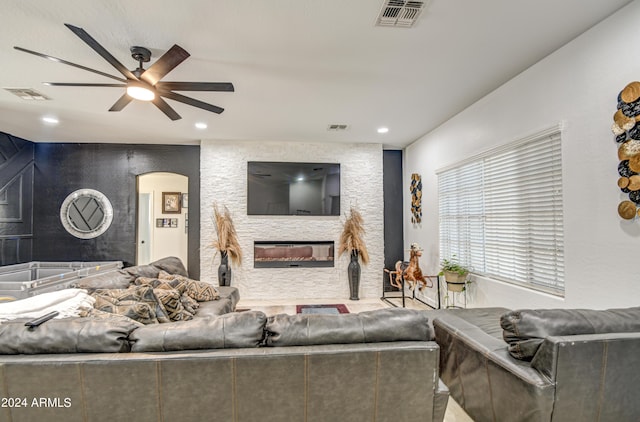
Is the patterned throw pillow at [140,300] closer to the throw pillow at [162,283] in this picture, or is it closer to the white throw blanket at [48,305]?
the white throw blanket at [48,305]

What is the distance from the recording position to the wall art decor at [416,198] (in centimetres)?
494

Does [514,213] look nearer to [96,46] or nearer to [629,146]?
[629,146]

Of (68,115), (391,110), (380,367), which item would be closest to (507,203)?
(391,110)

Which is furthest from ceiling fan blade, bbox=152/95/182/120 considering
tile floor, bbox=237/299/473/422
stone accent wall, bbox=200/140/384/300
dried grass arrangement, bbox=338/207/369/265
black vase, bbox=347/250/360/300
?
black vase, bbox=347/250/360/300

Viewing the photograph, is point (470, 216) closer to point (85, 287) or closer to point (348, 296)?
point (348, 296)

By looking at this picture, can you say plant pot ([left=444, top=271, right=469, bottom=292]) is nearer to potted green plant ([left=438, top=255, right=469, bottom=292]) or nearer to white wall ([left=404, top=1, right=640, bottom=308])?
potted green plant ([left=438, top=255, right=469, bottom=292])

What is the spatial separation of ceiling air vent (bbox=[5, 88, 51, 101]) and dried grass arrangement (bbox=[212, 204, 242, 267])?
8.20ft

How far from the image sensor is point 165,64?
2131 mm

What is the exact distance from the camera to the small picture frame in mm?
6770

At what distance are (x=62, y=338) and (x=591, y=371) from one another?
7.90 feet

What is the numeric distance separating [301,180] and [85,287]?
11.2 feet

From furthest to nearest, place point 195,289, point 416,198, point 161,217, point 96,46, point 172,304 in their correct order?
1. point 161,217
2. point 416,198
3. point 195,289
4. point 172,304
5. point 96,46

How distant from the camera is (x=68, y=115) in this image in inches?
151

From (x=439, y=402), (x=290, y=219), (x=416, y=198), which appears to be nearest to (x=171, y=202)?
(x=290, y=219)
